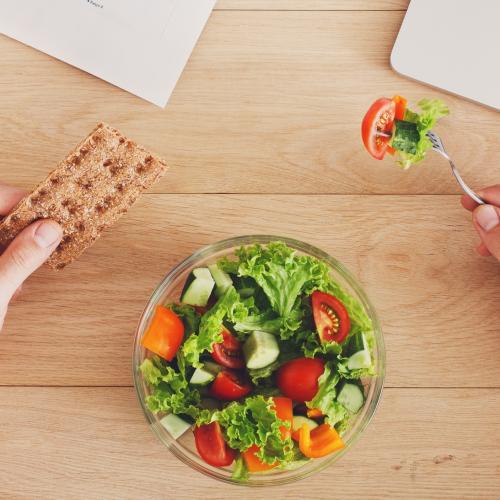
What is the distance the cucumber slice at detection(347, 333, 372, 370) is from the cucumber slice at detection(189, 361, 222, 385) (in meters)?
0.21

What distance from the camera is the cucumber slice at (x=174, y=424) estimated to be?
989 mm

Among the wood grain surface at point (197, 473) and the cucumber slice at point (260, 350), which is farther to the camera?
the wood grain surface at point (197, 473)

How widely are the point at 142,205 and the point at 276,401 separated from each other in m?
0.42

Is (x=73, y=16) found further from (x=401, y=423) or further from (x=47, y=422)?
(x=401, y=423)

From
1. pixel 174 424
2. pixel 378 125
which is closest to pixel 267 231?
pixel 378 125

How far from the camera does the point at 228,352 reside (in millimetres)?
1004

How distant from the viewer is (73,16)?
113 cm

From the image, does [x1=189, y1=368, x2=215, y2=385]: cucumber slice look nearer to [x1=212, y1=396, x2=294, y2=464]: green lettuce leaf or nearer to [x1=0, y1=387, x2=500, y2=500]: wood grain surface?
[x1=212, y1=396, x2=294, y2=464]: green lettuce leaf

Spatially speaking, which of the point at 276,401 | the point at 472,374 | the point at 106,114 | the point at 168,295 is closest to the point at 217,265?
the point at 168,295

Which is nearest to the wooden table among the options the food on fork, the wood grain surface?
the wood grain surface

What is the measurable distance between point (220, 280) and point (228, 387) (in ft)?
0.56

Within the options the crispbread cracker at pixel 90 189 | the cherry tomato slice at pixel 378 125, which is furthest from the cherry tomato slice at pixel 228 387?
the cherry tomato slice at pixel 378 125

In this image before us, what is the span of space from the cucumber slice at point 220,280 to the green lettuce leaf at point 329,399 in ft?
0.67

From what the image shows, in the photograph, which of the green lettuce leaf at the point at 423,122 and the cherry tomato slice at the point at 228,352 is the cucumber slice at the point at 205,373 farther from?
the green lettuce leaf at the point at 423,122
